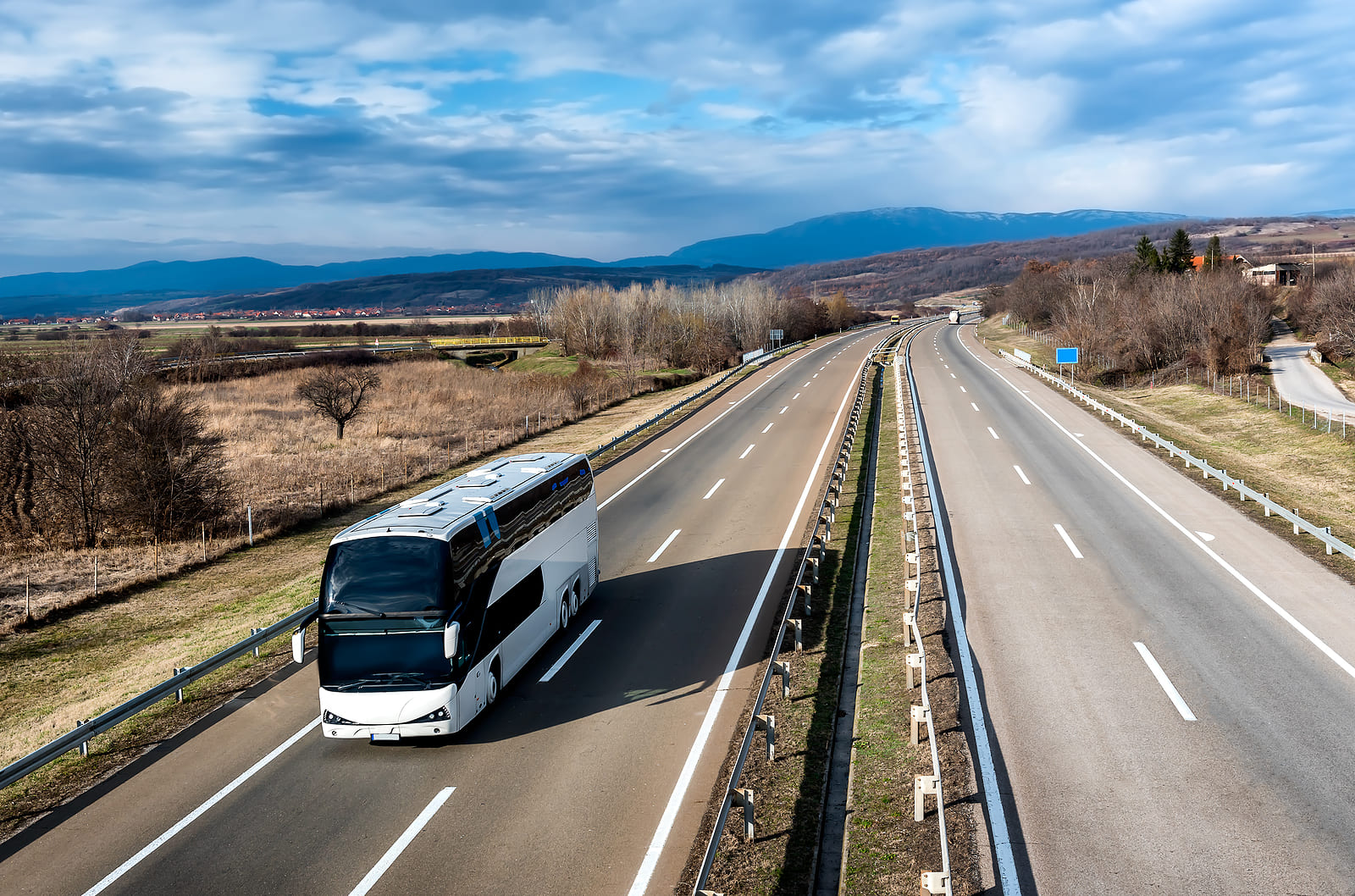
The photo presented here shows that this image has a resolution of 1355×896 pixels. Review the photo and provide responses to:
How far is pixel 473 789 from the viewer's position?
35.0 feet

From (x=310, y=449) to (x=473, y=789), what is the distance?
38490 mm

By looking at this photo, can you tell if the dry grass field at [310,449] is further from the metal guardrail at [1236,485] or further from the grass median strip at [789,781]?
the metal guardrail at [1236,485]

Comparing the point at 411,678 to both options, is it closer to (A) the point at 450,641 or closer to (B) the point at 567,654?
(A) the point at 450,641

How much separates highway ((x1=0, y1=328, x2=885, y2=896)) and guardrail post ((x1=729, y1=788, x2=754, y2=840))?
680mm

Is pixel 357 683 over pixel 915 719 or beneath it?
over

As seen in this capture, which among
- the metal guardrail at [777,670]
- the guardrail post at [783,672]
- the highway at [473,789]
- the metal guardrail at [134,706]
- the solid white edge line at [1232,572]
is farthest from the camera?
the solid white edge line at [1232,572]

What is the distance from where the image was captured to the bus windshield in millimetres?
11367

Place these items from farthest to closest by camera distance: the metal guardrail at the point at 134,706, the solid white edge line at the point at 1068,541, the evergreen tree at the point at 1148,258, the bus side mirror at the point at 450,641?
the evergreen tree at the point at 1148,258 < the solid white edge line at the point at 1068,541 < the bus side mirror at the point at 450,641 < the metal guardrail at the point at 134,706

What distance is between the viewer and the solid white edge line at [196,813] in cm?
889

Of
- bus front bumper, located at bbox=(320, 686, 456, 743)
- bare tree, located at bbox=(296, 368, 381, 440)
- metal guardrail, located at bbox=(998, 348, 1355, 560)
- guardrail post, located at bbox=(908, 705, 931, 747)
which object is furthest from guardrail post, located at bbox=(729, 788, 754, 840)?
bare tree, located at bbox=(296, 368, 381, 440)

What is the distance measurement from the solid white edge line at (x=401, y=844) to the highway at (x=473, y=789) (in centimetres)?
2

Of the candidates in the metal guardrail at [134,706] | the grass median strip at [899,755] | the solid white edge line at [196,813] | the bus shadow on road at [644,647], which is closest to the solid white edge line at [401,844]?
the bus shadow on road at [644,647]

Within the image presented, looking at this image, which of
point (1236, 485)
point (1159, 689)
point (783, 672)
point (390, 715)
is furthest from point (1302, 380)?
point (390, 715)

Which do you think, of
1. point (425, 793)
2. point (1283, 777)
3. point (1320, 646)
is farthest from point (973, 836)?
point (1320, 646)
